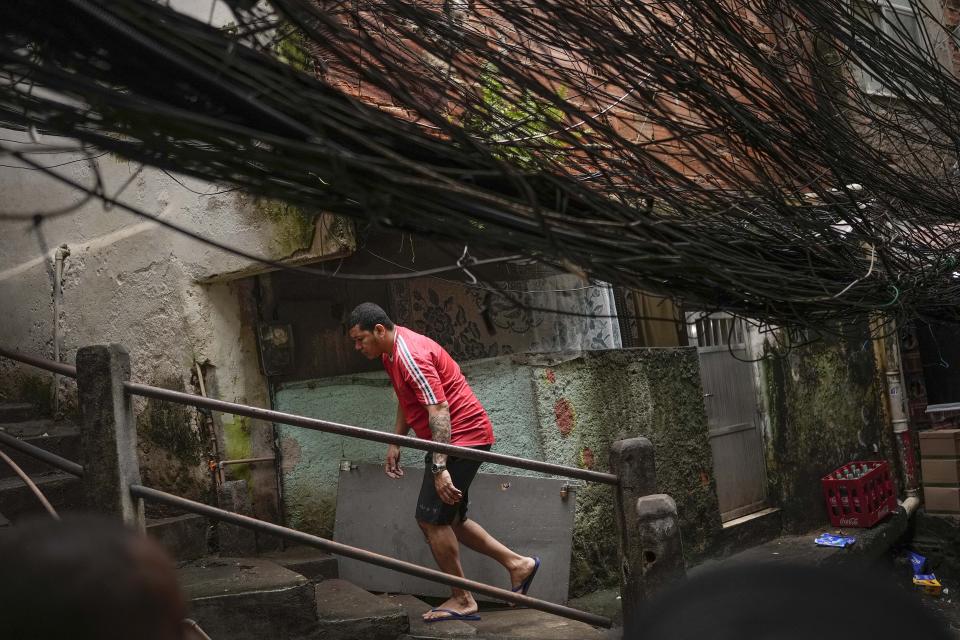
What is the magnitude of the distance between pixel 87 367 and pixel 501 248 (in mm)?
2200

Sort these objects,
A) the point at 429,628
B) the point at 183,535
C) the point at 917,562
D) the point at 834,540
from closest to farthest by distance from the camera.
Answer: the point at 429,628, the point at 183,535, the point at 834,540, the point at 917,562

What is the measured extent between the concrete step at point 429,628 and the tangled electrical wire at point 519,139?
2.45m

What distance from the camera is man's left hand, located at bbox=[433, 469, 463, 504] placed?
540 centimetres

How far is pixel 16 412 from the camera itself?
7.07 meters

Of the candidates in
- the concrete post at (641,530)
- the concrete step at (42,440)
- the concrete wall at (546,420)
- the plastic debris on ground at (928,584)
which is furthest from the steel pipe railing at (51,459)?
the plastic debris on ground at (928,584)

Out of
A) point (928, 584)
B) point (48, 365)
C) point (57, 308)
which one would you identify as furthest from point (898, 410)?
point (48, 365)

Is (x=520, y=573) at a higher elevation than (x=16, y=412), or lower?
lower

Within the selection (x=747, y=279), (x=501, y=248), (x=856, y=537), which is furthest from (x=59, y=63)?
(x=856, y=537)

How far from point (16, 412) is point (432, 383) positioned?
356 centimetres

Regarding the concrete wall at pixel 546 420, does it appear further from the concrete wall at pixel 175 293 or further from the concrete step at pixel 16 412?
the concrete step at pixel 16 412

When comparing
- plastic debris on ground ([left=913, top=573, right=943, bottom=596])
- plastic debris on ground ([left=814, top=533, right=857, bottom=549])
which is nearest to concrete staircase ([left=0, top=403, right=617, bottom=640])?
plastic debris on ground ([left=814, top=533, right=857, bottom=549])

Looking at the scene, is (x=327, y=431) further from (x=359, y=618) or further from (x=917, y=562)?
(x=917, y=562)

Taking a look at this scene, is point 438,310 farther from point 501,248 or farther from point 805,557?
point 501,248

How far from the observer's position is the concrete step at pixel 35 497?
5.48 metres
